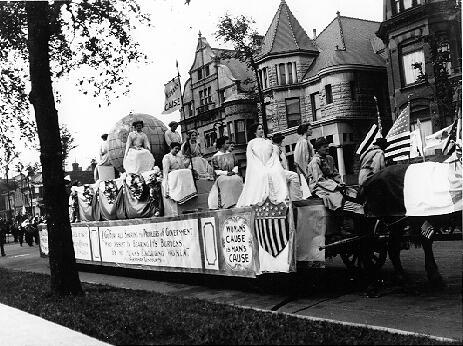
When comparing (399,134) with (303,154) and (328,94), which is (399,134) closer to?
(328,94)

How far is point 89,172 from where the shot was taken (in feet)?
144

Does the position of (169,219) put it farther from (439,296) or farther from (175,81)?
(439,296)

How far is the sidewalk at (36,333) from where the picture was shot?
6012 mm

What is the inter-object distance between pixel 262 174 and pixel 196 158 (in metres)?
4.74

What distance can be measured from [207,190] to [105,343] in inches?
251

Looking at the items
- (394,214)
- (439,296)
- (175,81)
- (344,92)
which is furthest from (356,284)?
(175,81)

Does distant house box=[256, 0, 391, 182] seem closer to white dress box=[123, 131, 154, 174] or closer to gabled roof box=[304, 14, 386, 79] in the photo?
gabled roof box=[304, 14, 386, 79]

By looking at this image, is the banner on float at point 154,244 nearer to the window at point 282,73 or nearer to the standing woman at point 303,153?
the standing woman at point 303,153

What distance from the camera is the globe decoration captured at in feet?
53.1

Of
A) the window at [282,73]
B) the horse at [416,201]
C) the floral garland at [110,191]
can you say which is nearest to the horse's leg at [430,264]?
the horse at [416,201]

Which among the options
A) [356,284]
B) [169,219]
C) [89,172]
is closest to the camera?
[356,284]

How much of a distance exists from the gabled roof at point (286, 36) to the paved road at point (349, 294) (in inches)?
144

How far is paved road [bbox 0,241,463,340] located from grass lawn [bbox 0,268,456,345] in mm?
688

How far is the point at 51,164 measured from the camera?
9117mm
